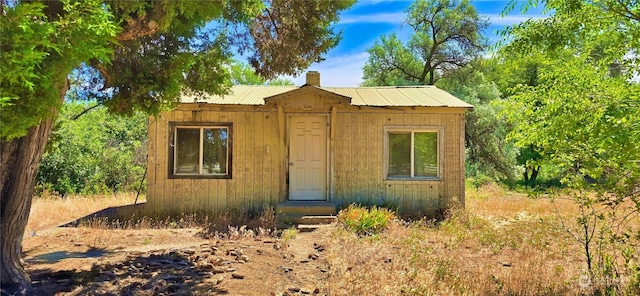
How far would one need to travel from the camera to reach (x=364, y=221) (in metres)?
8.11

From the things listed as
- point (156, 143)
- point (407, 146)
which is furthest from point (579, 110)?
point (156, 143)

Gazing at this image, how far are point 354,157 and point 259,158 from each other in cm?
228

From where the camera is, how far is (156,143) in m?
9.91

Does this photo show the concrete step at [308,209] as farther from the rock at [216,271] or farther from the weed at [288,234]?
the rock at [216,271]

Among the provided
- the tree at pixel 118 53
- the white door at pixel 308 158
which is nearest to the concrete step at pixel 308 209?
the white door at pixel 308 158

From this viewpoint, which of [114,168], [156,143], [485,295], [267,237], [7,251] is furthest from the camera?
[114,168]

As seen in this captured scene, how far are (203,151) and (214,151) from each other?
0.26 m

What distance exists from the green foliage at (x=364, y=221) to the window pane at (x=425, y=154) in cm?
218

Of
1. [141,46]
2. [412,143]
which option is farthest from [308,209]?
[141,46]

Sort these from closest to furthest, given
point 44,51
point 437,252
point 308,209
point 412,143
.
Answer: point 44,51
point 437,252
point 308,209
point 412,143

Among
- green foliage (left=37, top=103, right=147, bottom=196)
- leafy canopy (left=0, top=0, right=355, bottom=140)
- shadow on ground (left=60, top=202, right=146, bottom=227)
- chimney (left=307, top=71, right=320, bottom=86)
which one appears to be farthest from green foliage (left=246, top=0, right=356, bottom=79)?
green foliage (left=37, top=103, right=147, bottom=196)

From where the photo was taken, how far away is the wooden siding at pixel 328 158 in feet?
32.6

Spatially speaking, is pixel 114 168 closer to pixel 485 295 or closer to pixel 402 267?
pixel 402 267

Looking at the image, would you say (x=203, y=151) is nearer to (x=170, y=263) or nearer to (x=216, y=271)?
(x=170, y=263)
